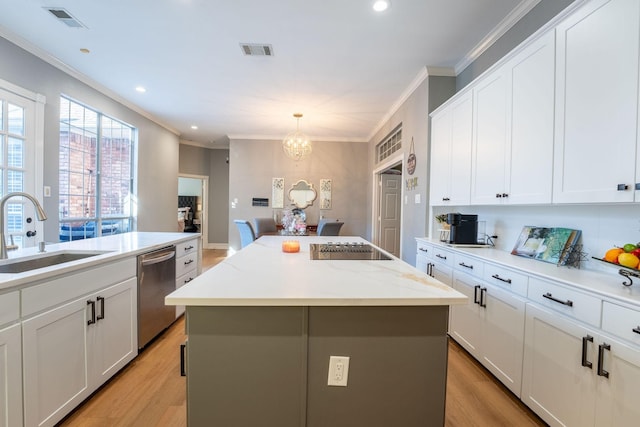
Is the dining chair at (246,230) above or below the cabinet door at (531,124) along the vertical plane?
below

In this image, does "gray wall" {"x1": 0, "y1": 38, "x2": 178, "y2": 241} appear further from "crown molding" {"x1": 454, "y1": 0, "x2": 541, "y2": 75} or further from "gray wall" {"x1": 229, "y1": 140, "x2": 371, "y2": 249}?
"crown molding" {"x1": 454, "y1": 0, "x2": 541, "y2": 75}

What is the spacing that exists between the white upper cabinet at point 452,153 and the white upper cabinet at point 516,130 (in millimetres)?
99

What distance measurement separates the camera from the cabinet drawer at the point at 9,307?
1133 mm

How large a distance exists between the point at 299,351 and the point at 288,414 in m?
0.24


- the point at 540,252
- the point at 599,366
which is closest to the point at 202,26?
the point at 540,252

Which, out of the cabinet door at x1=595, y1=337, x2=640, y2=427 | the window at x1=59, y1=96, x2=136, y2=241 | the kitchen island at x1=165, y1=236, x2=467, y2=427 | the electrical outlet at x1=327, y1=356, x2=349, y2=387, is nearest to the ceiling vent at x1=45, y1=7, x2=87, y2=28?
the window at x1=59, y1=96, x2=136, y2=241

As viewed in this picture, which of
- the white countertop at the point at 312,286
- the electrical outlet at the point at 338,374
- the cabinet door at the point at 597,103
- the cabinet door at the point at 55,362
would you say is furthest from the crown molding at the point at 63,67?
the cabinet door at the point at 597,103

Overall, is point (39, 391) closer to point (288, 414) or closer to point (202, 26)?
point (288, 414)

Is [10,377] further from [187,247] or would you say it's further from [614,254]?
[614,254]

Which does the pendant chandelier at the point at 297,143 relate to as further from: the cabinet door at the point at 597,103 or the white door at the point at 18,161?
the cabinet door at the point at 597,103

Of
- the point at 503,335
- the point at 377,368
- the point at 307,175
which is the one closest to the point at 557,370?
the point at 503,335

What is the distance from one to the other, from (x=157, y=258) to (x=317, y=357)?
1.81m

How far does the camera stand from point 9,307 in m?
1.16

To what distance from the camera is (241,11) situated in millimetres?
2355
